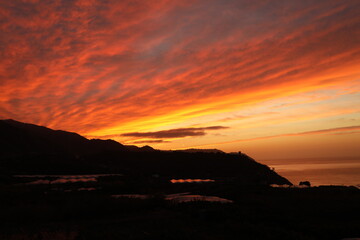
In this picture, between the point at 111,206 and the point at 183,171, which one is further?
the point at 183,171

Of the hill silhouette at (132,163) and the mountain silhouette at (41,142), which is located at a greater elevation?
the mountain silhouette at (41,142)

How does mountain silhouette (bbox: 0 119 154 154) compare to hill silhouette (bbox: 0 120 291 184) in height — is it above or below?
above

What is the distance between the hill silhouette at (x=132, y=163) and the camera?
53875 mm

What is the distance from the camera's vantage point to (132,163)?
246 feet

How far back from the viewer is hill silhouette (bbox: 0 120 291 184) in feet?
177

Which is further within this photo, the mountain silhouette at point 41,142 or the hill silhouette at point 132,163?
the mountain silhouette at point 41,142

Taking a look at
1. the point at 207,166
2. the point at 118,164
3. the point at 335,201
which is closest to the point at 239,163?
the point at 207,166

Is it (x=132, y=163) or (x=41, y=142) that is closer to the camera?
(x=132, y=163)

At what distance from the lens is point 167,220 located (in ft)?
43.8

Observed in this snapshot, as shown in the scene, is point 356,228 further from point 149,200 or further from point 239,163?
point 239,163

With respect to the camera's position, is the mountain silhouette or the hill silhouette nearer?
the hill silhouette

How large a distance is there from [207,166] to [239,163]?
8.98m

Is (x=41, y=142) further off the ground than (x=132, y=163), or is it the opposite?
(x=41, y=142)

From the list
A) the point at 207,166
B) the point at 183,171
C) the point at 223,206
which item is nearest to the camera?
the point at 223,206
